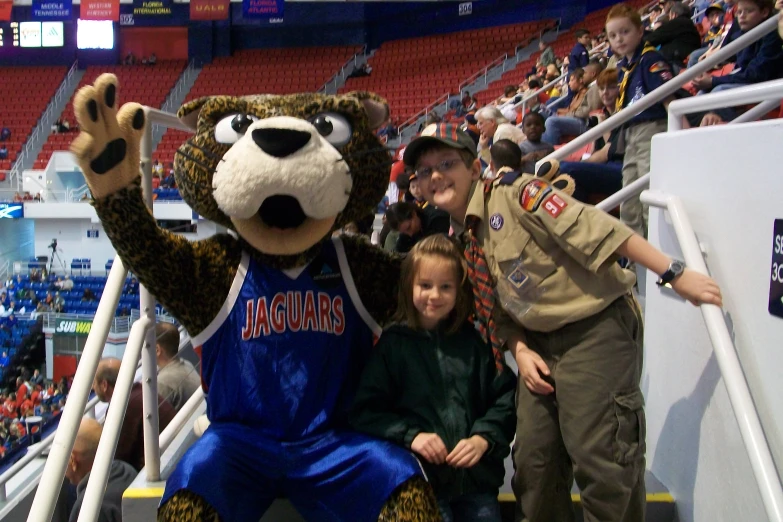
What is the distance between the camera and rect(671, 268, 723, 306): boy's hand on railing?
4.92ft

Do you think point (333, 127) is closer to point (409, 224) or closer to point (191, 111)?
point (191, 111)

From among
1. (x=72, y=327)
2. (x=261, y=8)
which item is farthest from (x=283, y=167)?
(x=261, y=8)

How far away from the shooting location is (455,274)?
68.4 inches

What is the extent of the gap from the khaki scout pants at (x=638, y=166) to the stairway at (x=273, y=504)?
1430 mm

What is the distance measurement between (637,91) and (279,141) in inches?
89.8

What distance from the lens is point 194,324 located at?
1731 millimetres

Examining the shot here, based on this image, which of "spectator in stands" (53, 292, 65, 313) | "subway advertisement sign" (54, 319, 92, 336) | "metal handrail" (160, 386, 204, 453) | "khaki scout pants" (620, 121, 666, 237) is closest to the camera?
"metal handrail" (160, 386, 204, 453)

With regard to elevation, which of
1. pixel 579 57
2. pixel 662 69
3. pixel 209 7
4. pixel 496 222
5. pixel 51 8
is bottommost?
pixel 496 222

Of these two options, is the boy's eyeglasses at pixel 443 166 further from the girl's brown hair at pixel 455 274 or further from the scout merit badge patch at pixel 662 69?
the scout merit badge patch at pixel 662 69

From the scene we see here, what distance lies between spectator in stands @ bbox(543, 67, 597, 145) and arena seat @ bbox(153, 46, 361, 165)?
1038cm

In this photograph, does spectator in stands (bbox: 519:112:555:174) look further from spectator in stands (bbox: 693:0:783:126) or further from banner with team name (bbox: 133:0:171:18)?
banner with team name (bbox: 133:0:171:18)

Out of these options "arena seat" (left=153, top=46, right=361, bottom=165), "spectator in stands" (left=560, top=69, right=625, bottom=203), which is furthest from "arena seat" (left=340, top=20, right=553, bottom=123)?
"spectator in stands" (left=560, top=69, right=625, bottom=203)

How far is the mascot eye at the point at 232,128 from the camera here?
5.57ft

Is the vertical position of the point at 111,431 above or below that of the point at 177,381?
above
